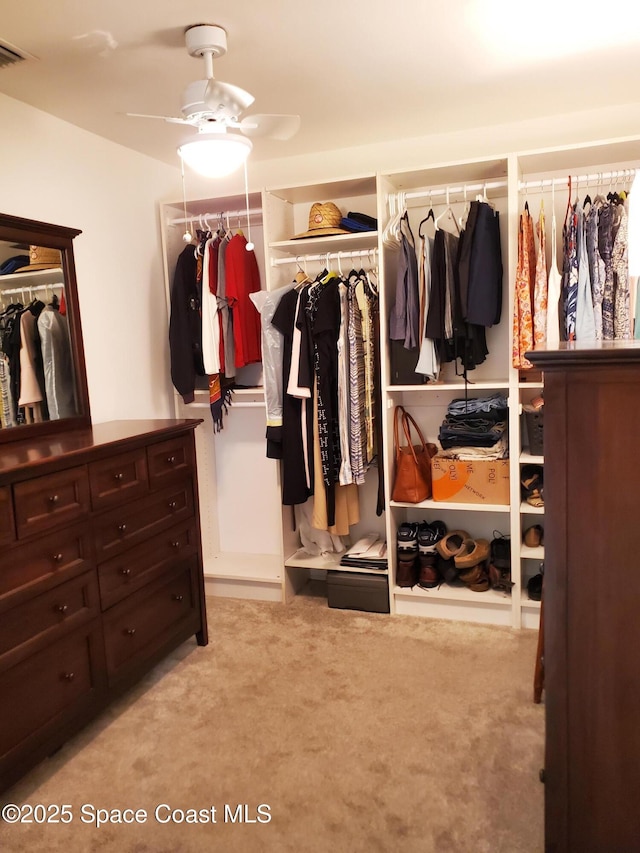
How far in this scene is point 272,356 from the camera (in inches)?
124

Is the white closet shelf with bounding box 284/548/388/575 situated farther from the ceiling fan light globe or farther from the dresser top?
the ceiling fan light globe

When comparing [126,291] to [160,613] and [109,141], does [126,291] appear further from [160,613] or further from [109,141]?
[160,613]

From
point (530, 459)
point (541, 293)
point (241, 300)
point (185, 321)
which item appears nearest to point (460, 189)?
point (541, 293)

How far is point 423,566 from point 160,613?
1.33m

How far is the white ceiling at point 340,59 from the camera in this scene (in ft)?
6.44

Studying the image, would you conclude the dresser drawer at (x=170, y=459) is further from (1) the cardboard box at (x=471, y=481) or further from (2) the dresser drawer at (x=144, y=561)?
(1) the cardboard box at (x=471, y=481)

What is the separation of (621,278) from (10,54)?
248 centimetres

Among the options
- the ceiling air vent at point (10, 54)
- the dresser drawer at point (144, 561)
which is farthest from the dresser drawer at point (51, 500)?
the ceiling air vent at point (10, 54)

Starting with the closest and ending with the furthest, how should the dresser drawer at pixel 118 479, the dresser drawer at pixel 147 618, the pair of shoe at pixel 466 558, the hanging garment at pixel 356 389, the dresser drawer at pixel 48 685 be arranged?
the dresser drawer at pixel 48 685, the dresser drawer at pixel 118 479, the dresser drawer at pixel 147 618, the hanging garment at pixel 356 389, the pair of shoe at pixel 466 558

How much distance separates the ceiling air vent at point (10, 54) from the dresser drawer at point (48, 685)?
1985mm

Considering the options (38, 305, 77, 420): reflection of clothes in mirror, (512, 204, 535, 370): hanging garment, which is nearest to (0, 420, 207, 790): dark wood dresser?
(38, 305, 77, 420): reflection of clothes in mirror

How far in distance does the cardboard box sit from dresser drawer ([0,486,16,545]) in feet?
6.35

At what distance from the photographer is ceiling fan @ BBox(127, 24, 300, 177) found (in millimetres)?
2033

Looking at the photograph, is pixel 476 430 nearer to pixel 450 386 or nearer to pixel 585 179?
pixel 450 386
